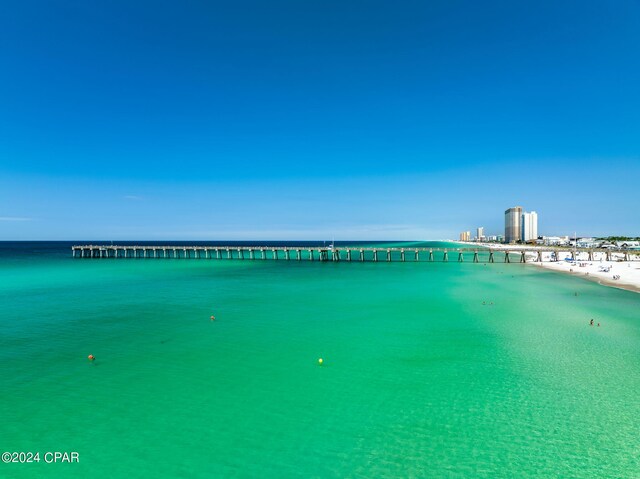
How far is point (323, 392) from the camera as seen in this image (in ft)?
43.9

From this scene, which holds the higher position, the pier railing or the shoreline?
the pier railing

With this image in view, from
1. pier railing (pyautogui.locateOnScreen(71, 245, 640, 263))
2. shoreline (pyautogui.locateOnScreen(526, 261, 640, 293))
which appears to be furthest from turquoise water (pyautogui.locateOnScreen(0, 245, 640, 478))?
pier railing (pyautogui.locateOnScreen(71, 245, 640, 263))

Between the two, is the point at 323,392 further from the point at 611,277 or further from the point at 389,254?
the point at 389,254

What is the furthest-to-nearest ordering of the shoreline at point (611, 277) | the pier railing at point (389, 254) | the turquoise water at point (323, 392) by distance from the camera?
the pier railing at point (389, 254) < the shoreline at point (611, 277) < the turquoise water at point (323, 392)

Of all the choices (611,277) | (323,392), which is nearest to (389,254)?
(611,277)

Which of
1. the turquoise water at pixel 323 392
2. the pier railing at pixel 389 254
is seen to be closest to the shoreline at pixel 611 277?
the pier railing at pixel 389 254

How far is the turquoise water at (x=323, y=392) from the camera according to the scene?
9445mm

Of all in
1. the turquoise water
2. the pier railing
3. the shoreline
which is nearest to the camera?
the turquoise water

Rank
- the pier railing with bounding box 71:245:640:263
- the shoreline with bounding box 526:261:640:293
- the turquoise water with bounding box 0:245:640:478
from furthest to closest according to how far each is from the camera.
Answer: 1. the pier railing with bounding box 71:245:640:263
2. the shoreline with bounding box 526:261:640:293
3. the turquoise water with bounding box 0:245:640:478

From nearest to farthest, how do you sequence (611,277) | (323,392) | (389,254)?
(323,392) < (611,277) < (389,254)

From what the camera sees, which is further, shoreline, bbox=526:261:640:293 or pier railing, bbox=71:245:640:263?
pier railing, bbox=71:245:640:263

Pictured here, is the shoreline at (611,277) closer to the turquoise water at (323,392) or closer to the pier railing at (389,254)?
the pier railing at (389,254)

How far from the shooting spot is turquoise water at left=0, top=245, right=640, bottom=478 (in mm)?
9445

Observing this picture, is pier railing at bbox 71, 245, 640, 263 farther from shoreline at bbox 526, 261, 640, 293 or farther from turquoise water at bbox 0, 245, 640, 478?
turquoise water at bbox 0, 245, 640, 478
